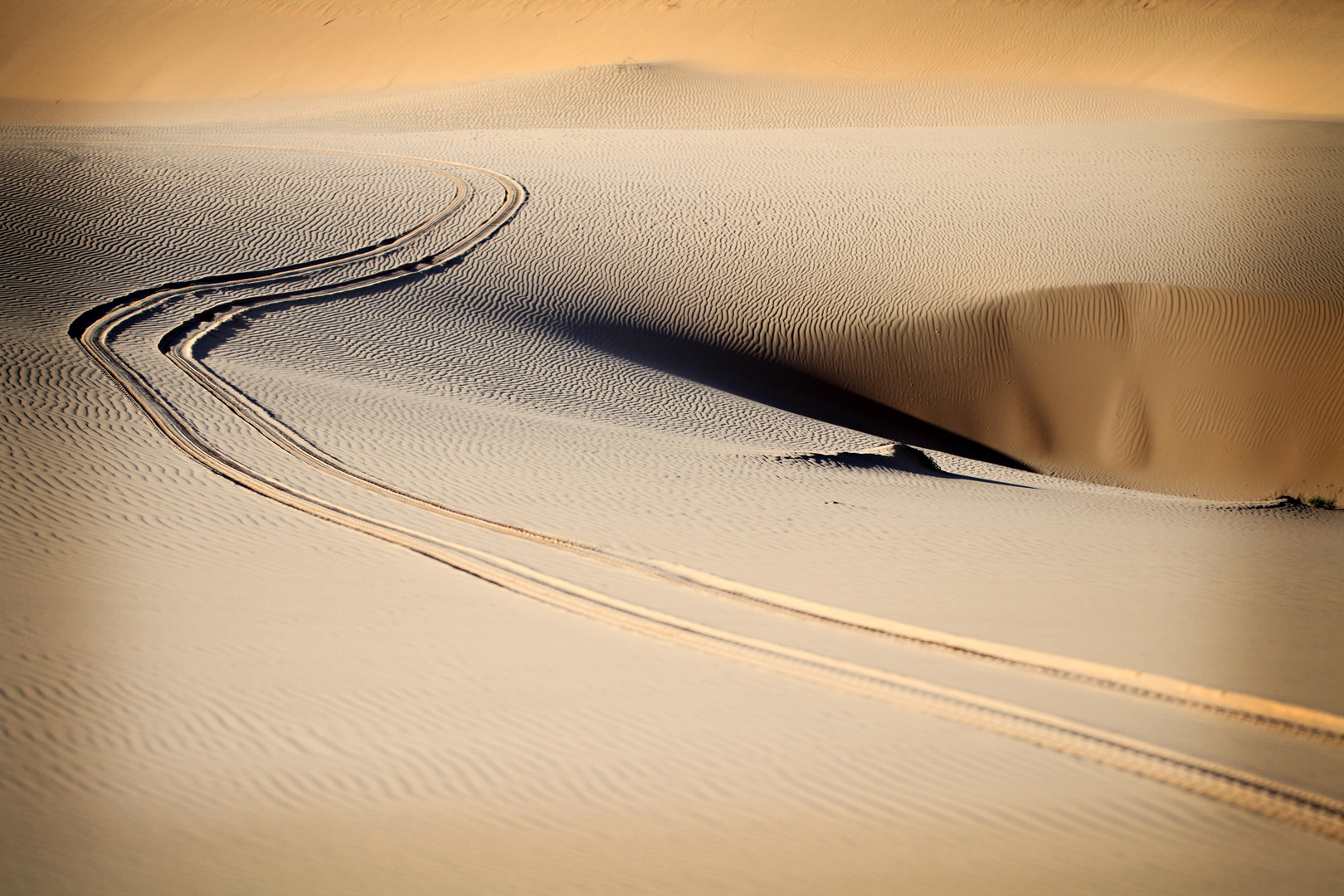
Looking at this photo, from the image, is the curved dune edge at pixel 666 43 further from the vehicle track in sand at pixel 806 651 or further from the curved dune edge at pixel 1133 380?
the vehicle track in sand at pixel 806 651

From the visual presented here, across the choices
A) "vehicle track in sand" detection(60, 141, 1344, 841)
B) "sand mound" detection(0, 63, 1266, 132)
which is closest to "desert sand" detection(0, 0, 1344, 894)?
"vehicle track in sand" detection(60, 141, 1344, 841)

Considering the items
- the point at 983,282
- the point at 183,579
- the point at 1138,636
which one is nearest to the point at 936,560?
the point at 1138,636

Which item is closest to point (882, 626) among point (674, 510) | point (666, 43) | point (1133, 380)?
point (674, 510)

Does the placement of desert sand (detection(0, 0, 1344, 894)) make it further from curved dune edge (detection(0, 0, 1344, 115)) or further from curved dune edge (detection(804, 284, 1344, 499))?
curved dune edge (detection(0, 0, 1344, 115))

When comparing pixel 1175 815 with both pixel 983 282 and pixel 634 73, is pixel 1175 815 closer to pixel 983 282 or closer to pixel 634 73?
pixel 983 282

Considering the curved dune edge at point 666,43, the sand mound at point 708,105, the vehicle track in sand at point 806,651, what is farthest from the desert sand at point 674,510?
the curved dune edge at point 666,43
